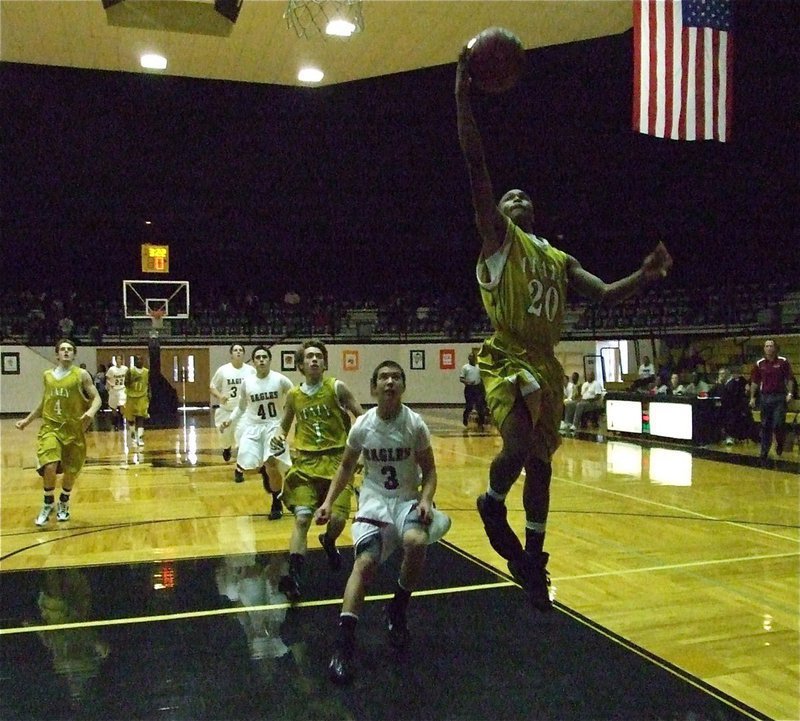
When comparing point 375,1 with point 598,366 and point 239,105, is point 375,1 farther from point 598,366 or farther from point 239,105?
point 598,366

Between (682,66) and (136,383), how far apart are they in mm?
10188

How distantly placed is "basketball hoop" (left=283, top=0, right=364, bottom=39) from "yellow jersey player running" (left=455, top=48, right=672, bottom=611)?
16.9ft

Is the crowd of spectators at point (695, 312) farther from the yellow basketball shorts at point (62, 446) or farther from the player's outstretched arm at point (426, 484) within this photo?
the player's outstretched arm at point (426, 484)

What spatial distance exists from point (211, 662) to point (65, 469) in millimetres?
4129

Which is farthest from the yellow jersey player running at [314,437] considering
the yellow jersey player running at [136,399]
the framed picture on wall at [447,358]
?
the framed picture on wall at [447,358]

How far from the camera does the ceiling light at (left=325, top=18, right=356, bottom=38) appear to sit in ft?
25.4

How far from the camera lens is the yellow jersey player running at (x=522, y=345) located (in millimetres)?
2965

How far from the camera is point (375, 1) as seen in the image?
311 inches

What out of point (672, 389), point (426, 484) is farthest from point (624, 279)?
point (672, 389)

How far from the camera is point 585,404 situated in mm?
Answer: 15320

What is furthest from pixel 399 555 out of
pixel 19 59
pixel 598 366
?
pixel 598 366

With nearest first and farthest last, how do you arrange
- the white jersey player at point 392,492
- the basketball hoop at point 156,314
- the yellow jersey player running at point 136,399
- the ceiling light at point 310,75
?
the white jersey player at point 392,492, the ceiling light at point 310,75, the yellow jersey player running at point 136,399, the basketball hoop at point 156,314

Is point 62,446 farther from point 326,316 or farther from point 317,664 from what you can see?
point 326,316

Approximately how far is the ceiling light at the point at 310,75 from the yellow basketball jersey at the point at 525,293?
7452 millimetres
